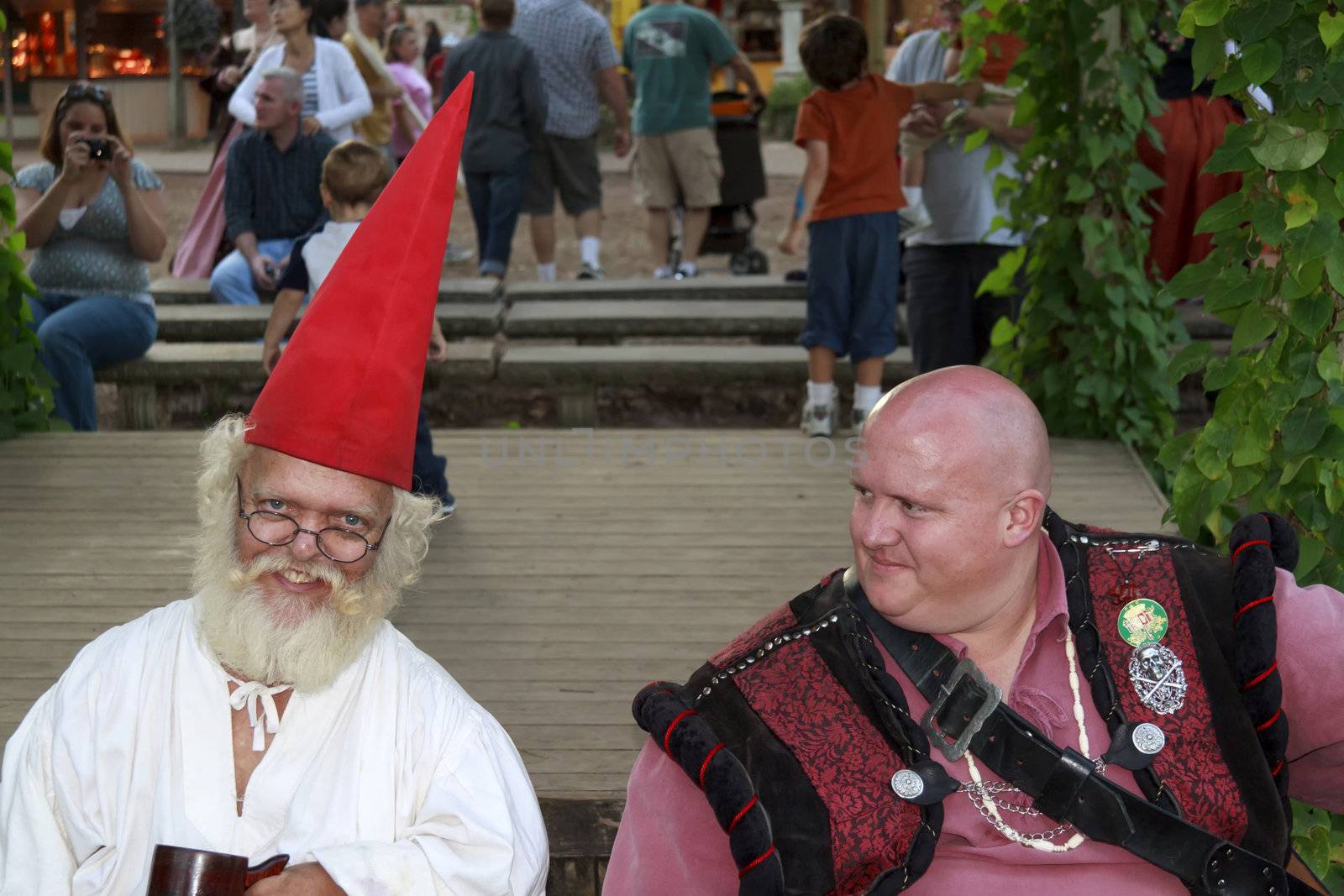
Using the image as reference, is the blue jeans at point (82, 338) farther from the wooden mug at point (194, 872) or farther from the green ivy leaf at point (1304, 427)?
the green ivy leaf at point (1304, 427)

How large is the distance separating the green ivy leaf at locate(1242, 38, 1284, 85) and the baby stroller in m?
6.98

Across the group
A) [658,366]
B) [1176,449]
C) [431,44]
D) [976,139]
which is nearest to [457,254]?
[431,44]

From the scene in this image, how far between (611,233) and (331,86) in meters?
7.11

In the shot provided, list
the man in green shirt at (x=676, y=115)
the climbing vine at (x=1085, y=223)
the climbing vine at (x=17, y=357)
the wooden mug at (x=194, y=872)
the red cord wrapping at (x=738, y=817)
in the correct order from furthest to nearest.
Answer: the man in green shirt at (x=676, y=115) → the climbing vine at (x=17, y=357) → the climbing vine at (x=1085, y=223) → the red cord wrapping at (x=738, y=817) → the wooden mug at (x=194, y=872)

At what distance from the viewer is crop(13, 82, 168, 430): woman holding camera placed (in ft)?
19.9

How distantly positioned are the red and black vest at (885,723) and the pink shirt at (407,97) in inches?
316

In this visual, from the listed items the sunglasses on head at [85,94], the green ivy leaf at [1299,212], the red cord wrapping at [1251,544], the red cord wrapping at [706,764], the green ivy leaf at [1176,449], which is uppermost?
the green ivy leaf at [1299,212]

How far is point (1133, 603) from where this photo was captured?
247 cm

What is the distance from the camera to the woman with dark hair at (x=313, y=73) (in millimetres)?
7422

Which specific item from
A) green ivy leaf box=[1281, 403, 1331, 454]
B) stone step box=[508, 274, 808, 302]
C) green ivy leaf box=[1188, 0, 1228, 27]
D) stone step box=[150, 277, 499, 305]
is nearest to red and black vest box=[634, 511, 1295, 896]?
green ivy leaf box=[1281, 403, 1331, 454]

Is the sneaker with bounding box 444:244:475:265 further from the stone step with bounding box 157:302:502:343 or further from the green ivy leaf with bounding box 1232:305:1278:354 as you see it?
the green ivy leaf with bounding box 1232:305:1278:354

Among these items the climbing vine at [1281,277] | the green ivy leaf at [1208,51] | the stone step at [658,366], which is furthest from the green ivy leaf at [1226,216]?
the stone step at [658,366]

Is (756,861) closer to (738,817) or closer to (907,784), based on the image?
(738,817)

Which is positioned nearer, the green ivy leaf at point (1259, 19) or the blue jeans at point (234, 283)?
the green ivy leaf at point (1259, 19)
